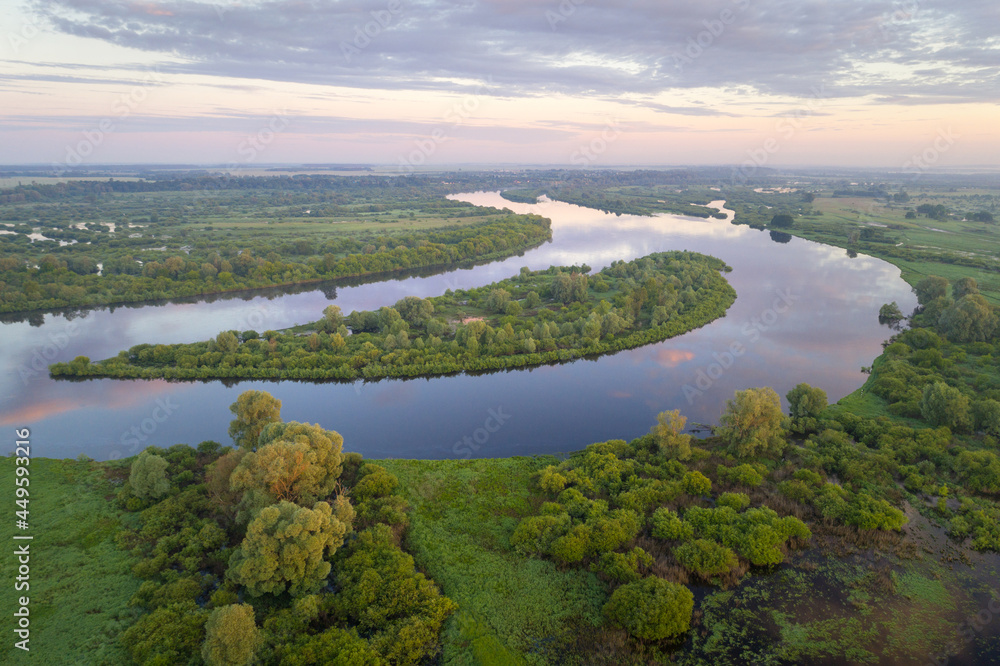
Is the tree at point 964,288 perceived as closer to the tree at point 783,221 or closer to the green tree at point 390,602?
the tree at point 783,221

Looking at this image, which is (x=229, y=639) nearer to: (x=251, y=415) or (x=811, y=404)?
(x=251, y=415)

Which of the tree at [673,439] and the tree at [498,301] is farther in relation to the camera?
the tree at [498,301]

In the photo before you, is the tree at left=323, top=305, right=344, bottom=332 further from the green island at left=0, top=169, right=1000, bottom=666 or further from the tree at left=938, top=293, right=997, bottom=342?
the tree at left=938, top=293, right=997, bottom=342

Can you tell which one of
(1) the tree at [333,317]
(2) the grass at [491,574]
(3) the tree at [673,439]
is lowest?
(2) the grass at [491,574]

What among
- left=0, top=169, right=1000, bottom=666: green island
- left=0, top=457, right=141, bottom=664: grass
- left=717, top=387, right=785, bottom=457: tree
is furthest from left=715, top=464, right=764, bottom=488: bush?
left=0, top=457, right=141, bottom=664: grass

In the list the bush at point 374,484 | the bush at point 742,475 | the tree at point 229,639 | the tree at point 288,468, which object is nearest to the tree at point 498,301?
the bush at point 374,484

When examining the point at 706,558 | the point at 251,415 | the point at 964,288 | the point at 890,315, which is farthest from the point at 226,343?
the point at 964,288
